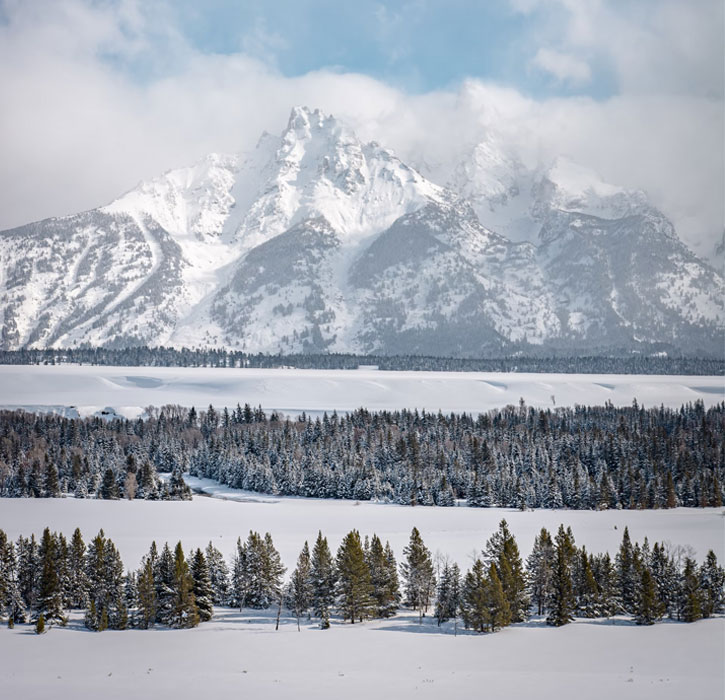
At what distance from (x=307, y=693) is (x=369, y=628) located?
2014 centimetres

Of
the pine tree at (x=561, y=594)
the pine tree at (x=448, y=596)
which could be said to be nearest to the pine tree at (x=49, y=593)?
the pine tree at (x=448, y=596)

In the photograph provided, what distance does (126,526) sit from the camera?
375 ft

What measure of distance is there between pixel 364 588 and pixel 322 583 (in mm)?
3878

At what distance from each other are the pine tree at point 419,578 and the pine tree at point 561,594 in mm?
11535

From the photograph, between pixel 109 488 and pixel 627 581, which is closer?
pixel 627 581

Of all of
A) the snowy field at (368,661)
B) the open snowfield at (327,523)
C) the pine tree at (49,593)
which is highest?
the open snowfield at (327,523)

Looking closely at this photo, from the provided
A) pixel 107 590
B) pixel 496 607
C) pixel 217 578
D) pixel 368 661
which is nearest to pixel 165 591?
pixel 107 590

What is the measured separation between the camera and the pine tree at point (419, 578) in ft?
250

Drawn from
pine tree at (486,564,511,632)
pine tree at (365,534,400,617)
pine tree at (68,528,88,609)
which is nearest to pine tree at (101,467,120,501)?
pine tree at (68,528,88,609)

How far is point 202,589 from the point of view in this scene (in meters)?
74.4

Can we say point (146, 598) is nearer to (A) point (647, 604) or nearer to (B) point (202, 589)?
(B) point (202, 589)

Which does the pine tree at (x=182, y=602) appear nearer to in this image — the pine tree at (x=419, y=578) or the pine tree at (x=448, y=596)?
the pine tree at (x=419, y=578)

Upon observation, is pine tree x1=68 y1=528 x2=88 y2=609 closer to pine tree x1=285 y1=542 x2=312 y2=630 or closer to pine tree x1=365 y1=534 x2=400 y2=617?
pine tree x1=285 y1=542 x2=312 y2=630

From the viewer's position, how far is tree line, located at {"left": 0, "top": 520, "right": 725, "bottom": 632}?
229 ft
